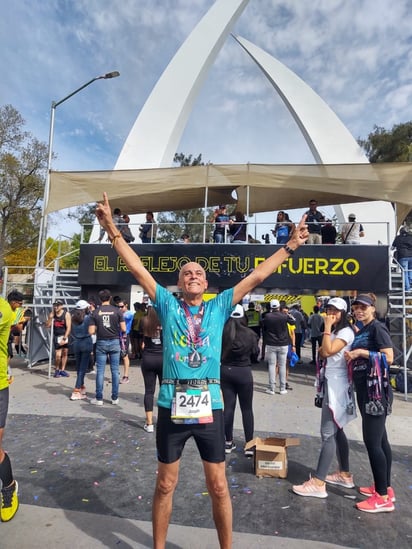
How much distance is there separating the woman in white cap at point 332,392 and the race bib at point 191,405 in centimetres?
170

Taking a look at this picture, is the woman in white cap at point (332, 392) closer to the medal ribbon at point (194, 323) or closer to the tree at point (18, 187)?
the medal ribbon at point (194, 323)

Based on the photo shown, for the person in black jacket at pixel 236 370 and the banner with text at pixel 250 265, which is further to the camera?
the banner with text at pixel 250 265

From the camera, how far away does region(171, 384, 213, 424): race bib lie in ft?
7.67

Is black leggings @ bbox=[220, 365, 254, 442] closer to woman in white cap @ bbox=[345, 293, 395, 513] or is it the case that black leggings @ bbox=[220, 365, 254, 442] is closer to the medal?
woman in white cap @ bbox=[345, 293, 395, 513]

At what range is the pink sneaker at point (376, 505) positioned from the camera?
3.35 m

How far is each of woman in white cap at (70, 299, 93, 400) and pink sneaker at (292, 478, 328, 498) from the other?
4.90 m

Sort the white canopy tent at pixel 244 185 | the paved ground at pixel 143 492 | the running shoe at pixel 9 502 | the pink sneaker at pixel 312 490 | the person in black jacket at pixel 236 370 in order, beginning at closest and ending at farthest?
1. the paved ground at pixel 143 492
2. the running shoe at pixel 9 502
3. the pink sneaker at pixel 312 490
4. the person in black jacket at pixel 236 370
5. the white canopy tent at pixel 244 185

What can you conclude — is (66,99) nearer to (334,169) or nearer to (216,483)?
(334,169)

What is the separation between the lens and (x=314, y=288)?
391 inches

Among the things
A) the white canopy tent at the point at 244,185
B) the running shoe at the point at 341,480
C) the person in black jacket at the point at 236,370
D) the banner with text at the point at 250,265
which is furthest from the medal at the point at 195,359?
the white canopy tent at the point at 244,185

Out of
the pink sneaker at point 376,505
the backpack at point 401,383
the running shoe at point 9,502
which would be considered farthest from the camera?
the backpack at point 401,383

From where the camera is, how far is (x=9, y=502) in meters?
3.14

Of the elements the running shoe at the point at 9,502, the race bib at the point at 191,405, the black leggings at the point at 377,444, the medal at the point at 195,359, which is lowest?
the running shoe at the point at 9,502

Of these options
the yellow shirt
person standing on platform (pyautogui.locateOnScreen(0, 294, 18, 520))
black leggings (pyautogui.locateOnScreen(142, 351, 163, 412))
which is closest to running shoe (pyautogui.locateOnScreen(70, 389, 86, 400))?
black leggings (pyautogui.locateOnScreen(142, 351, 163, 412))
